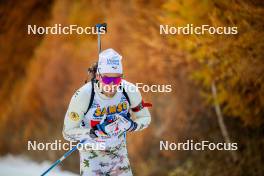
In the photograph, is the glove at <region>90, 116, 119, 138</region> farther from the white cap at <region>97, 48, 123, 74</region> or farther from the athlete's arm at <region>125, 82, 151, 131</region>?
the white cap at <region>97, 48, 123, 74</region>

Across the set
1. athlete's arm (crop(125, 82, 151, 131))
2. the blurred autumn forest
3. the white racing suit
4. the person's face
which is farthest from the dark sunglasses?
the blurred autumn forest

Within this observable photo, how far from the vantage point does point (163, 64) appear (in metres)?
11.7

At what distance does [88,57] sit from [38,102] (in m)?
3.93

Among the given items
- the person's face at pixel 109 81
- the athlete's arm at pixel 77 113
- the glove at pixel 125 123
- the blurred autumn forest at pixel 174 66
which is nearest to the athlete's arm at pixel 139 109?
the glove at pixel 125 123

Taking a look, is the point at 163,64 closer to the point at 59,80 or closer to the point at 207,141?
the point at 207,141

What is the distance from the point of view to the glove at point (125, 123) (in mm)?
5359

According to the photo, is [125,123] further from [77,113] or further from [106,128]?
[77,113]

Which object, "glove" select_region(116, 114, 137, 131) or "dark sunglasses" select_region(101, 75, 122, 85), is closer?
"dark sunglasses" select_region(101, 75, 122, 85)

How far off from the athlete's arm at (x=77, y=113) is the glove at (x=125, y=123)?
326 mm

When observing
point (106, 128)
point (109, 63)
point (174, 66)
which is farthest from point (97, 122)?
point (174, 66)

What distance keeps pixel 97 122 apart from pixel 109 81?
45 cm

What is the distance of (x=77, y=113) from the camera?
17.1ft

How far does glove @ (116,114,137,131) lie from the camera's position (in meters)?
5.36

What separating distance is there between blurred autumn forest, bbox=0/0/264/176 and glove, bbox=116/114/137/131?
253 cm
